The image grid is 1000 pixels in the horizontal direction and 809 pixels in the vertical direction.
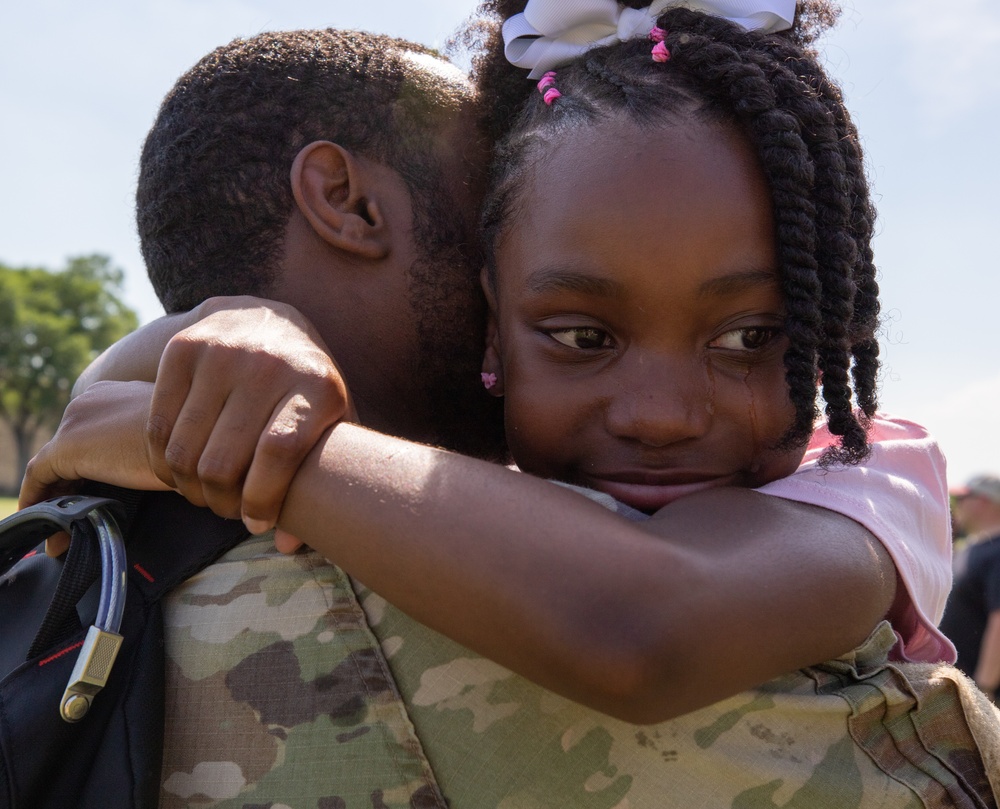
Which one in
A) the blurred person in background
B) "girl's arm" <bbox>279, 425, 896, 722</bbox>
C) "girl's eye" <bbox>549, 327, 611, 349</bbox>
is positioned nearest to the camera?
"girl's arm" <bbox>279, 425, 896, 722</bbox>

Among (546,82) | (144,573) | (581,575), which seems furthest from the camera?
(546,82)

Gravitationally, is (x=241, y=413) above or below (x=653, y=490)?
above

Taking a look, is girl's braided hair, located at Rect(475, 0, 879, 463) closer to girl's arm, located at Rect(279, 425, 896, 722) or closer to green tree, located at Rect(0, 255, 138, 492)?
girl's arm, located at Rect(279, 425, 896, 722)

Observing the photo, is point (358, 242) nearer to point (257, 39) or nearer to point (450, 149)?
point (450, 149)

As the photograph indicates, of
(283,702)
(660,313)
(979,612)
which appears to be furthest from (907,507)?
(979,612)

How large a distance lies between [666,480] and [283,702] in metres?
0.86

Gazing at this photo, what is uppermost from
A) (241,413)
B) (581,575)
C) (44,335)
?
(241,413)

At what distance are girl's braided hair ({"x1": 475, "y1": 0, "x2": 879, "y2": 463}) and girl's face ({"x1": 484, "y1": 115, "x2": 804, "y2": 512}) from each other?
6 cm

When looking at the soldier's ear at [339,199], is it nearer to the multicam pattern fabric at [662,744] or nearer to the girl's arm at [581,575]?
the girl's arm at [581,575]

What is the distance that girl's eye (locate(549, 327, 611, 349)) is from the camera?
2.06 meters

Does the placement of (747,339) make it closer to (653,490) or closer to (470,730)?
(653,490)

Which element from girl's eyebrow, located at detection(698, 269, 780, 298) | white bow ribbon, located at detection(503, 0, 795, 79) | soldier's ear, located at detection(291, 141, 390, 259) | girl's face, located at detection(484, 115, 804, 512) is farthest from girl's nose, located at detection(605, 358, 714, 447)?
white bow ribbon, located at detection(503, 0, 795, 79)

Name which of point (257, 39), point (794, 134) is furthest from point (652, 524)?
point (257, 39)

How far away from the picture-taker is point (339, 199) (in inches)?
Answer: 95.1
